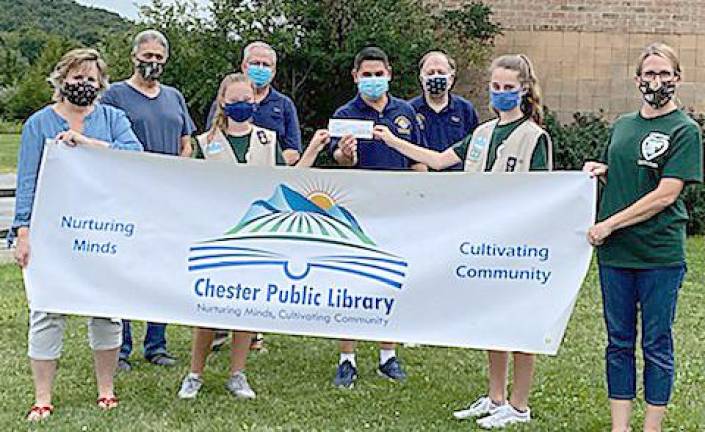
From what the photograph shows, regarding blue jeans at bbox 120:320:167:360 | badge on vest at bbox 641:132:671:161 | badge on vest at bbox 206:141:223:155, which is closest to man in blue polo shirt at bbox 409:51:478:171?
badge on vest at bbox 206:141:223:155

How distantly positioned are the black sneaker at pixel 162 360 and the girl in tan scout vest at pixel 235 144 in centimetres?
79

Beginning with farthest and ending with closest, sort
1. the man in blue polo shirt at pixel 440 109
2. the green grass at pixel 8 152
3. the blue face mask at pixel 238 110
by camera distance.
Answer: the green grass at pixel 8 152, the man in blue polo shirt at pixel 440 109, the blue face mask at pixel 238 110

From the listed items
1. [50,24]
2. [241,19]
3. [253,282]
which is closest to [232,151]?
[253,282]

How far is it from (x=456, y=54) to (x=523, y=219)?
11054mm

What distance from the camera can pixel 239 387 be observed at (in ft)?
19.6

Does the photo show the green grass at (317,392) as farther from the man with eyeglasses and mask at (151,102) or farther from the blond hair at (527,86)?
the blond hair at (527,86)

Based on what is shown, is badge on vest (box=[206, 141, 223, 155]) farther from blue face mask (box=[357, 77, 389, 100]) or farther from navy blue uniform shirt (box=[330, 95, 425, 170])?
blue face mask (box=[357, 77, 389, 100])

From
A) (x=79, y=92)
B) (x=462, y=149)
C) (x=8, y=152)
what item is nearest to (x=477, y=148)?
(x=462, y=149)

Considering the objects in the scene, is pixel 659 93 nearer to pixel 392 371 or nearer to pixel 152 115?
pixel 392 371

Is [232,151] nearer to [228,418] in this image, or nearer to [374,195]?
[374,195]

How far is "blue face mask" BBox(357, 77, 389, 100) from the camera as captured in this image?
6121 mm

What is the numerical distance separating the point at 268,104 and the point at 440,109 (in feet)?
3.63

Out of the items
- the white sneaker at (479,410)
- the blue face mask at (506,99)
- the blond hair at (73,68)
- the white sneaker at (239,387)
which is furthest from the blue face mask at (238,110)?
the white sneaker at (479,410)

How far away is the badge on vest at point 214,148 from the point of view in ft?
19.0
